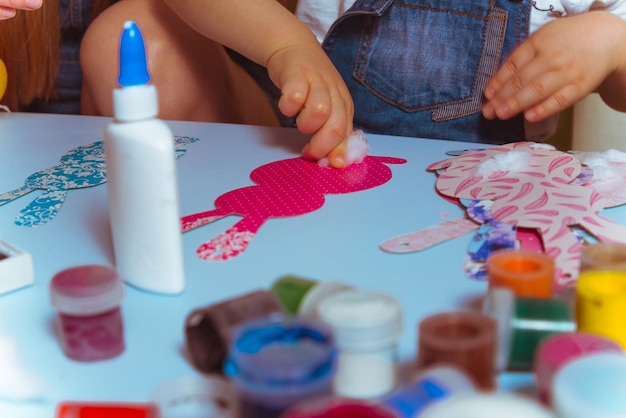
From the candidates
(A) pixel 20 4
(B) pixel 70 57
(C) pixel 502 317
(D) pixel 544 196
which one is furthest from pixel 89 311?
(B) pixel 70 57

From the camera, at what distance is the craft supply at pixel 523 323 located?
0.42 metres

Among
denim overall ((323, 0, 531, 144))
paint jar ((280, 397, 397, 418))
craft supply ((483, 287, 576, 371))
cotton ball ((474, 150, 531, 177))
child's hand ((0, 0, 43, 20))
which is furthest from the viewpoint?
denim overall ((323, 0, 531, 144))

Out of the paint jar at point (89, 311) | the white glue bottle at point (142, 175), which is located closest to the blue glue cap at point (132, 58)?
the white glue bottle at point (142, 175)

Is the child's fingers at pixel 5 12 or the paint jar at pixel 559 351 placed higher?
the child's fingers at pixel 5 12

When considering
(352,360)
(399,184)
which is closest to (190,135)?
(399,184)

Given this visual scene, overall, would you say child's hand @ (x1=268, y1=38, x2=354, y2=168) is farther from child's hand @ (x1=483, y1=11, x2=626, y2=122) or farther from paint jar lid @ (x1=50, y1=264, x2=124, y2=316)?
paint jar lid @ (x1=50, y1=264, x2=124, y2=316)

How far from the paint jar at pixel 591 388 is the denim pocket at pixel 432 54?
734 mm

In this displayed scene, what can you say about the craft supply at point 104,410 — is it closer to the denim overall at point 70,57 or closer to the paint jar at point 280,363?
the paint jar at point 280,363

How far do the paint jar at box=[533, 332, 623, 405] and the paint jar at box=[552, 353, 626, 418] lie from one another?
0.01 meters

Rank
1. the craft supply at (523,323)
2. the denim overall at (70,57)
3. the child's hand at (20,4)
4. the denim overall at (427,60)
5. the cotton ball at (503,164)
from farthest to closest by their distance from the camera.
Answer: the denim overall at (70,57), the denim overall at (427,60), the child's hand at (20,4), the cotton ball at (503,164), the craft supply at (523,323)

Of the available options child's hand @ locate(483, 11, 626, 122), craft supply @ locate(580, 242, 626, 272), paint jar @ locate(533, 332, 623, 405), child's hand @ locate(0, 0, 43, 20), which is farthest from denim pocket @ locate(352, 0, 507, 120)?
paint jar @ locate(533, 332, 623, 405)

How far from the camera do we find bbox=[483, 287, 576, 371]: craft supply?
422 mm

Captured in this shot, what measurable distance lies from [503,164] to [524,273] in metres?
0.29

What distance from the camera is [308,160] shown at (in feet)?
2.70
